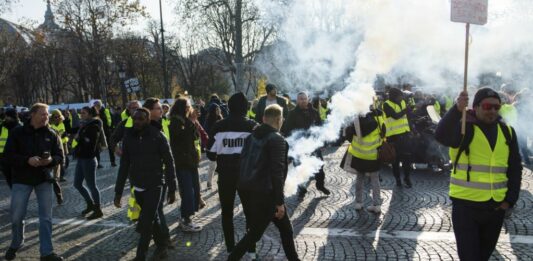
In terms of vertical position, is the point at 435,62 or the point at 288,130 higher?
the point at 435,62

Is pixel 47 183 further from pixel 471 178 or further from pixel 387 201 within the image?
pixel 387 201

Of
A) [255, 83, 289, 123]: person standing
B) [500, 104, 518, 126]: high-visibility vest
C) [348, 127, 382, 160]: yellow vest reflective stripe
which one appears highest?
[255, 83, 289, 123]: person standing

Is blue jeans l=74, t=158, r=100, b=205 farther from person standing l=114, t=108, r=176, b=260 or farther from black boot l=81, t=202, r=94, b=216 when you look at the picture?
person standing l=114, t=108, r=176, b=260

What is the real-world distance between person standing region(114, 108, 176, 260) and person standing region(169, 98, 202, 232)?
1131 millimetres

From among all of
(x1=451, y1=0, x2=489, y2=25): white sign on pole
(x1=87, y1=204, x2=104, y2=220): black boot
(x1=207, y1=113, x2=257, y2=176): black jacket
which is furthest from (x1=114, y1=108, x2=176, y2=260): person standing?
(x1=451, y1=0, x2=489, y2=25): white sign on pole

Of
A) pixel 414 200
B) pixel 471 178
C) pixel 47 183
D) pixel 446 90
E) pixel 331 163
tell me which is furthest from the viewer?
pixel 446 90

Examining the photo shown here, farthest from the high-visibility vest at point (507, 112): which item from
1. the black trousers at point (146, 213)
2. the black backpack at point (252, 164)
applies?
the black trousers at point (146, 213)

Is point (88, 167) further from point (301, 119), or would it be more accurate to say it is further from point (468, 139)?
point (468, 139)

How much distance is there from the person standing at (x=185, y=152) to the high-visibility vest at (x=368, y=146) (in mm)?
2544

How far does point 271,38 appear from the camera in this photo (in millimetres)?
36594

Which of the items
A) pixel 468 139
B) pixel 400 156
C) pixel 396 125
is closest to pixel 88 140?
pixel 396 125

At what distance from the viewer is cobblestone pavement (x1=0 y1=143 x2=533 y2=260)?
5.59 meters

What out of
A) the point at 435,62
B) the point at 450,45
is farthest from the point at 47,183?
the point at 435,62

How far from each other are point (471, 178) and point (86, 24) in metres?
36.7
